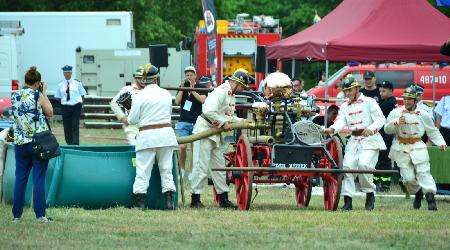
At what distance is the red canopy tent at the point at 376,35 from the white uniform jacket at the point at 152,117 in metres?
5.79

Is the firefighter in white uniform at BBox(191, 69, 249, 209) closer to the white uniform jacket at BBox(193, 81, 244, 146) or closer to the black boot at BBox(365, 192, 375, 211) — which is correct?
the white uniform jacket at BBox(193, 81, 244, 146)

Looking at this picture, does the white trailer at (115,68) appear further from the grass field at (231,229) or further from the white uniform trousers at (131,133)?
the grass field at (231,229)

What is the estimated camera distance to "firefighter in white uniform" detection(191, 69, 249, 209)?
15.4 meters

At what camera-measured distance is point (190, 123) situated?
65.1ft

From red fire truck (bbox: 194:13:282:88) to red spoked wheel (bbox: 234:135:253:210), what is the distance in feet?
75.7

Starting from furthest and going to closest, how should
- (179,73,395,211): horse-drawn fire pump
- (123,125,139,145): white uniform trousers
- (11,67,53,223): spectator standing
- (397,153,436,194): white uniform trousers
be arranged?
1. (123,125,139,145): white uniform trousers
2. (397,153,436,194): white uniform trousers
3. (179,73,395,211): horse-drawn fire pump
4. (11,67,53,223): spectator standing

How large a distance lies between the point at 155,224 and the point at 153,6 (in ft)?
114

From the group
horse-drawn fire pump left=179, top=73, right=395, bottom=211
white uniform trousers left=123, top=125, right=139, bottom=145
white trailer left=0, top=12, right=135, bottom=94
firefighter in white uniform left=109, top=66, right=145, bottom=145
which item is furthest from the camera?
white trailer left=0, top=12, right=135, bottom=94

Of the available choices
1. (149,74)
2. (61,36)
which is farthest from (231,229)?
(61,36)

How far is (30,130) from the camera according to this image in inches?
512

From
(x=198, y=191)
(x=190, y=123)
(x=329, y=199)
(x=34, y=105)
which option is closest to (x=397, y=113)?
(x=329, y=199)

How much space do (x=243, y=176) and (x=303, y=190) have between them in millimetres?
1457

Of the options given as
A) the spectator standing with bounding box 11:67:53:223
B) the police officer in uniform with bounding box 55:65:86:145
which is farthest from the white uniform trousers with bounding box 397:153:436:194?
the police officer in uniform with bounding box 55:65:86:145

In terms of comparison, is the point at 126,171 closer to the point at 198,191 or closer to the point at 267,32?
Result: the point at 198,191
